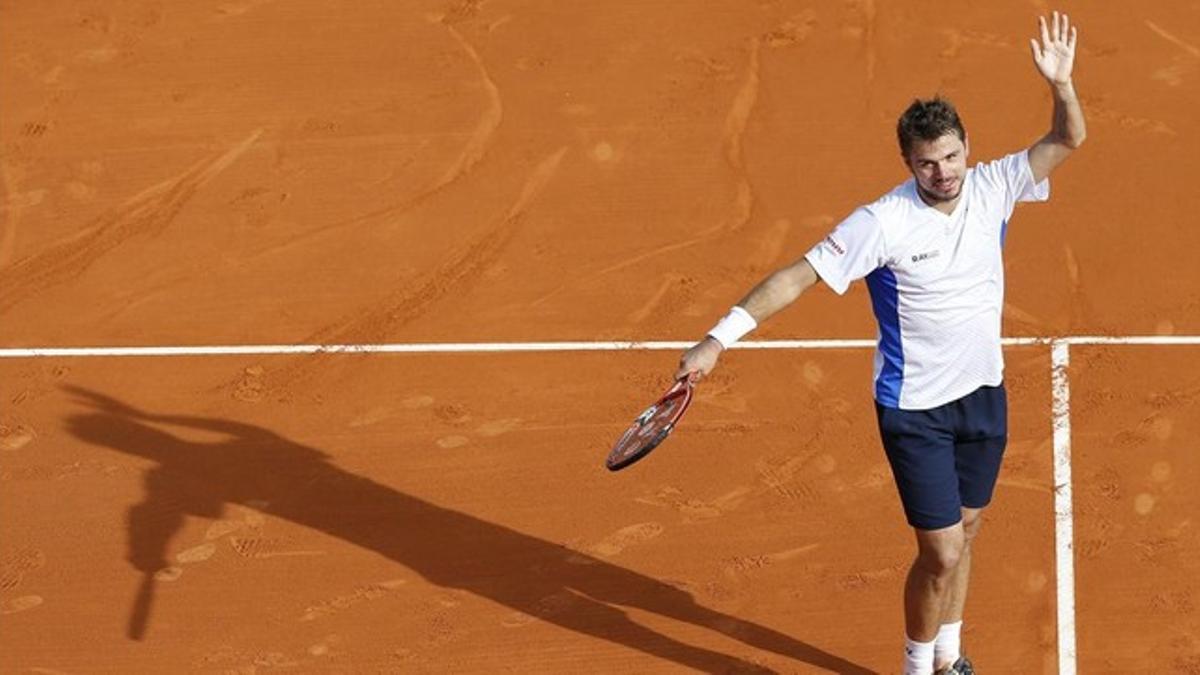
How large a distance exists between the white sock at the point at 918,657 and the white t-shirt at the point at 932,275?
1.18 m

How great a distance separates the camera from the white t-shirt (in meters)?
8.25

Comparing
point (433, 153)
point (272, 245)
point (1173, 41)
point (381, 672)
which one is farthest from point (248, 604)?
point (1173, 41)

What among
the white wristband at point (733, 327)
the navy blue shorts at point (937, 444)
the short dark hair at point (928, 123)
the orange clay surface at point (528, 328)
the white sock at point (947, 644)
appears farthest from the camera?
the orange clay surface at point (528, 328)

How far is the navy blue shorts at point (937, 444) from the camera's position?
336 inches

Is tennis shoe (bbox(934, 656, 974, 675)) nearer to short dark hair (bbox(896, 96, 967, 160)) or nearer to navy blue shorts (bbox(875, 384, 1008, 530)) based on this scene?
navy blue shorts (bbox(875, 384, 1008, 530))

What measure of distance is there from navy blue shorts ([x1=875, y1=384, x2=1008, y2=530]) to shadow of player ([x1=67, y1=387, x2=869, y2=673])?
1.42 meters

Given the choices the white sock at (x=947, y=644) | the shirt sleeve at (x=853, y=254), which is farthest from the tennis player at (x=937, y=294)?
the white sock at (x=947, y=644)

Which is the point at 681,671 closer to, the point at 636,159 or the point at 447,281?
the point at 447,281

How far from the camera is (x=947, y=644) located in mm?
9289

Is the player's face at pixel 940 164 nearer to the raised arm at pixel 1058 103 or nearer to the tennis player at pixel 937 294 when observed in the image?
the tennis player at pixel 937 294

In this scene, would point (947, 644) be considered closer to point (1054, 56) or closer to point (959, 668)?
point (959, 668)

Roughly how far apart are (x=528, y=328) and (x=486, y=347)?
283 mm

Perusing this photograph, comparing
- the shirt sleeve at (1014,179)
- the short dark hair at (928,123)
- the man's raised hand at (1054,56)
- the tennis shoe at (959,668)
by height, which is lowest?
the tennis shoe at (959,668)

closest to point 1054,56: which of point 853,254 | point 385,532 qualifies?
point 853,254
